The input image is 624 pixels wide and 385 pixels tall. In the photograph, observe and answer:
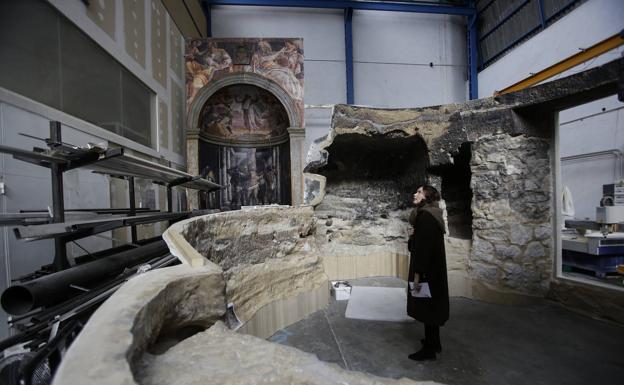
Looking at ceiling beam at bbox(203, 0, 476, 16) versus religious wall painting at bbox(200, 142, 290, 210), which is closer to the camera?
religious wall painting at bbox(200, 142, 290, 210)

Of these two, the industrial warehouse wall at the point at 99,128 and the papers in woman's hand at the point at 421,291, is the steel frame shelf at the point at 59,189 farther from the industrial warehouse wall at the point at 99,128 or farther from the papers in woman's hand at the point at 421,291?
the papers in woman's hand at the point at 421,291

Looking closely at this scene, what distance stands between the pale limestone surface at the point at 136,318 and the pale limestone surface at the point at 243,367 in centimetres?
9

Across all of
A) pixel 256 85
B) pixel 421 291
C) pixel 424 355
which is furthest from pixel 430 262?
pixel 256 85

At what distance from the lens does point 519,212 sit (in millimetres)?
3146

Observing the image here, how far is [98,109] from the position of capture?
3963 millimetres

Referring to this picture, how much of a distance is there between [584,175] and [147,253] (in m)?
8.43

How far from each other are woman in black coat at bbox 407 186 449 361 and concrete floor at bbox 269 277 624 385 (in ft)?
0.69

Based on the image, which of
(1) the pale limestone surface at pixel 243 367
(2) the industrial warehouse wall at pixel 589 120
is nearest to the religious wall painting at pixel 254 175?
(2) the industrial warehouse wall at pixel 589 120

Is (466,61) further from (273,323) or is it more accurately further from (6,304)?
(6,304)

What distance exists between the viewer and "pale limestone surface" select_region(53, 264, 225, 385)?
0.59 m

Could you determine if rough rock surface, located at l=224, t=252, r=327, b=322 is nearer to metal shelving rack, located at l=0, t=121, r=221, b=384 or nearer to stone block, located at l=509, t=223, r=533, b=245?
metal shelving rack, located at l=0, t=121, r=221, b=384

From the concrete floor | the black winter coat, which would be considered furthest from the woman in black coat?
the concrete floor

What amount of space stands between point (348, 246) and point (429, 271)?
238cm

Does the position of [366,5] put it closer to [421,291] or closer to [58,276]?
[421,291]
